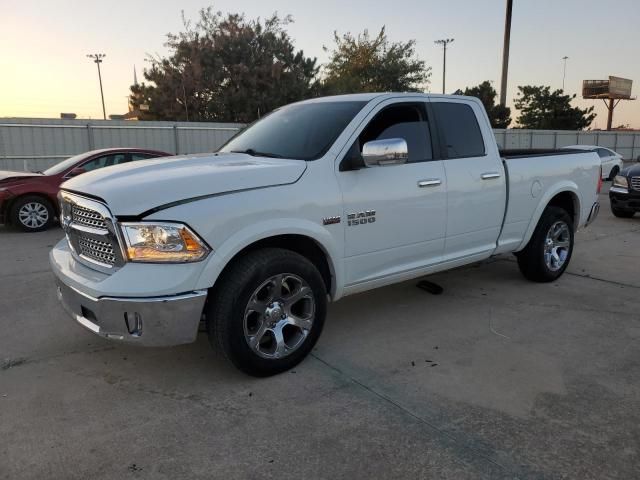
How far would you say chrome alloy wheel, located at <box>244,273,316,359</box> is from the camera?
10.9ft

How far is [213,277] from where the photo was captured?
3.04m

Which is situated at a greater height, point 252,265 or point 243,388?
point 252,265

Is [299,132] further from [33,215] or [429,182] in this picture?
[33,215]

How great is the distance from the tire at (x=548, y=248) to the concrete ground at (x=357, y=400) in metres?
0.69

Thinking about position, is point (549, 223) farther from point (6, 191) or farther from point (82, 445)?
point (6, 191)

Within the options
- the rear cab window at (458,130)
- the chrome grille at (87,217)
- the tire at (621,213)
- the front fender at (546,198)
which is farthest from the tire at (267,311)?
the tire at (621,213)

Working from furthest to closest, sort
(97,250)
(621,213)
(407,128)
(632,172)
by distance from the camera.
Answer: (621,213), (632,172), (407,128), (97,250)

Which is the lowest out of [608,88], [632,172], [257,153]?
[632,172]

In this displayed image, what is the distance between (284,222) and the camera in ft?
10.8

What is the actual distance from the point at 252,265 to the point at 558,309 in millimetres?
3153

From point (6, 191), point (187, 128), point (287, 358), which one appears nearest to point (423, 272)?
point (287, 358)

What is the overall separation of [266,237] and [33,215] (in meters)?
7.59

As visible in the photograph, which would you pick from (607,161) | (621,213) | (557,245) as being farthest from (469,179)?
(607,161)

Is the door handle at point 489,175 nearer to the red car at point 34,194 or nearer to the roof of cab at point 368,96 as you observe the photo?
the roof of cab at point 368,96
